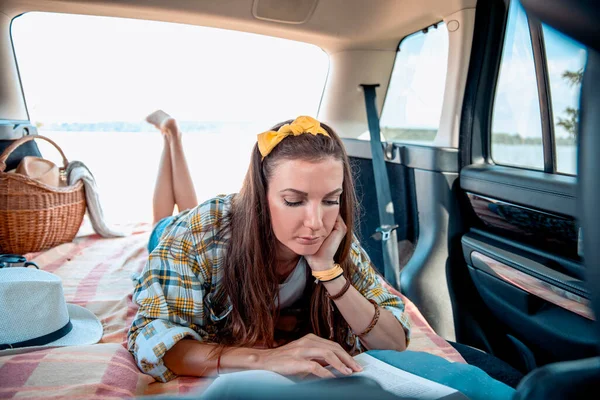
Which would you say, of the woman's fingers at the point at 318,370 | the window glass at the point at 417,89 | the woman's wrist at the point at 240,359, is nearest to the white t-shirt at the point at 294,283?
the woman's wrist at the point at 240,359

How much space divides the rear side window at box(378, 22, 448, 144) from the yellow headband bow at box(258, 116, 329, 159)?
136cm

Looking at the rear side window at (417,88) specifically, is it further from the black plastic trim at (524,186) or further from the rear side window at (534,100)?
the black plastic trim at (524,186)

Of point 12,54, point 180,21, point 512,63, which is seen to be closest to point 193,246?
point 512,63

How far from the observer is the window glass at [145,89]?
345cm

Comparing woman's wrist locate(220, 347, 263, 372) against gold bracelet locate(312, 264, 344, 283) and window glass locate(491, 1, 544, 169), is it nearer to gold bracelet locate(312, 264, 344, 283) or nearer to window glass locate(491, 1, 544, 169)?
gold bracelet locate(312, 264, 344, 283)

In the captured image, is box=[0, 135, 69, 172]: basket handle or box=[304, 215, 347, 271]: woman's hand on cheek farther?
box=[0, 135, 69, 172]: basket handle

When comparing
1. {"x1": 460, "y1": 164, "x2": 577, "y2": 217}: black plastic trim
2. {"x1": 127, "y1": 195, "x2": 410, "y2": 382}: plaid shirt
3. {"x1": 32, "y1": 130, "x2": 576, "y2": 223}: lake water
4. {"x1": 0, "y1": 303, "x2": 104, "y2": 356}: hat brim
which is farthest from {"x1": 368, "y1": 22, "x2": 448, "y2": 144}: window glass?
{"x1": 32, "y1": 130, "x2": 576, "y2": 223}: lake water

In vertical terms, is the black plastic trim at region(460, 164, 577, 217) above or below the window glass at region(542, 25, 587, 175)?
below

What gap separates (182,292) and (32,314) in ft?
1.61

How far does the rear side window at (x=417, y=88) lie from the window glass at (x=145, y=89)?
597 mm

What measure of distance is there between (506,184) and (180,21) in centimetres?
211

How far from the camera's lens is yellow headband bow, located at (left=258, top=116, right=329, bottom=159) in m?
1.47

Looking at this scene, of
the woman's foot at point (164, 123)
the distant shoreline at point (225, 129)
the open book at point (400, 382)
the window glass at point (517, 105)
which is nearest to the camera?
the open book at point (400, 382)

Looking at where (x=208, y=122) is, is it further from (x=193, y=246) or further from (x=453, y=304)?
(x=193, y=246)
